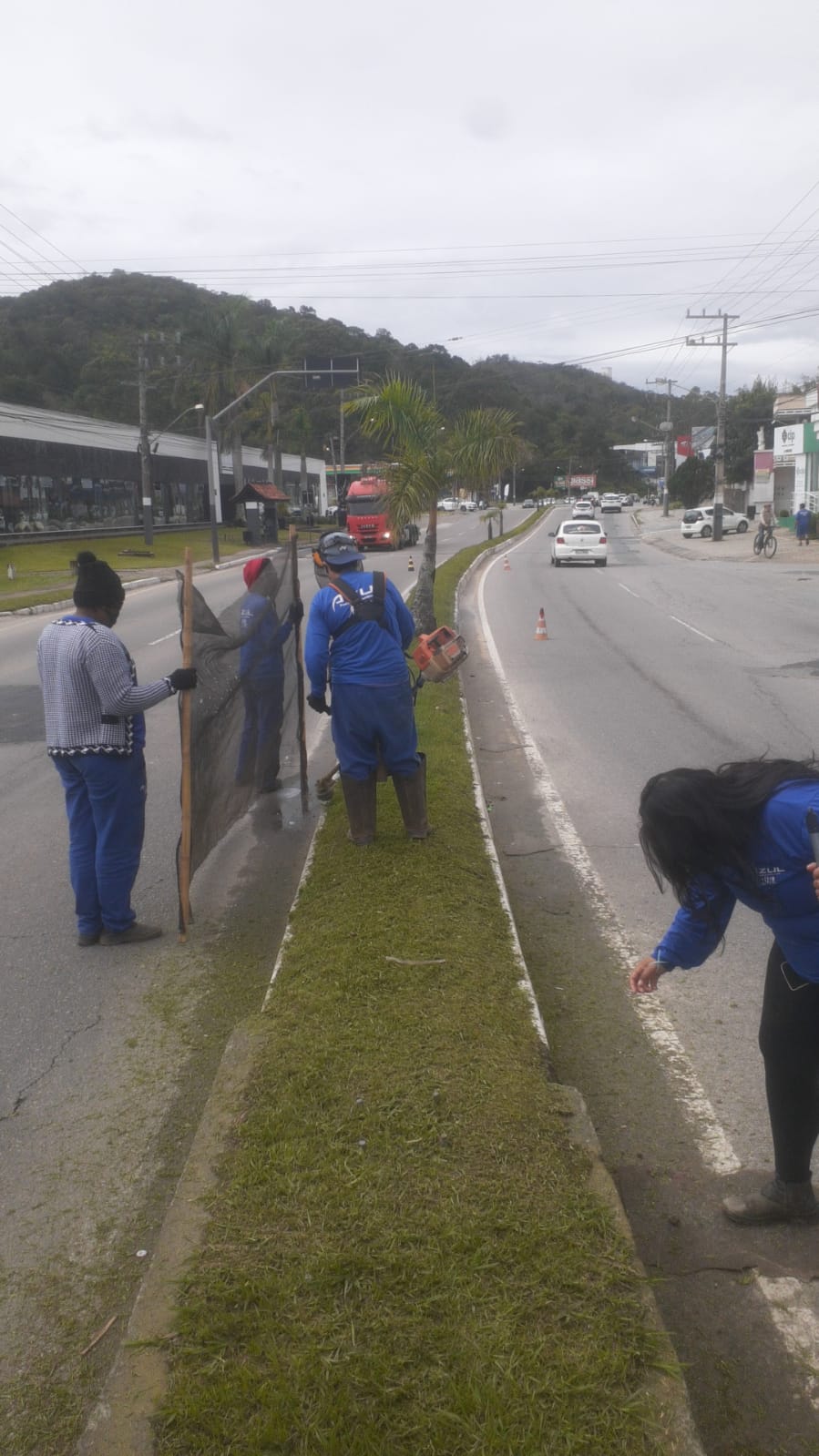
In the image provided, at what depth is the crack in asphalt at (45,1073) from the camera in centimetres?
396

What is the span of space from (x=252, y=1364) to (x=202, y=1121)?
115 cm

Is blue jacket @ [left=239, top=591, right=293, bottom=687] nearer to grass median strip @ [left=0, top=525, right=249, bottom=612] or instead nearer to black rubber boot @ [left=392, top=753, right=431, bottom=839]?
black rubber boot @ [left=392, top=753, right=431, bottom=839]

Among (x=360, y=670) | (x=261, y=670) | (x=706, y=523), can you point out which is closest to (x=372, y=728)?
(x=360, y=670)

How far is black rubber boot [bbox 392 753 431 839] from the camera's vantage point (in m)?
5.92

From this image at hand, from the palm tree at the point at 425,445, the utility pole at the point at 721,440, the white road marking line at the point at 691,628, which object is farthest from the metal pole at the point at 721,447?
the palm tree at the point at 425,445

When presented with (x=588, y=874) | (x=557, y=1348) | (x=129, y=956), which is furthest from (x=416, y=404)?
(x=557, y=1348)

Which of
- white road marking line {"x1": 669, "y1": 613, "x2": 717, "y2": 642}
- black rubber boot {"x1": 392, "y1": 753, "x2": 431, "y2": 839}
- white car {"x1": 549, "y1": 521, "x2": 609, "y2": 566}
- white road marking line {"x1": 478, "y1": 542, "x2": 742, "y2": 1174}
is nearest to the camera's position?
white road marking line {"x1": 478, "y1": 542, "x2": 742, "y2": 1174}

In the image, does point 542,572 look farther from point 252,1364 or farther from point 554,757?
point 252,1364

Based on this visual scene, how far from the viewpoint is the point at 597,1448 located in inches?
88.0

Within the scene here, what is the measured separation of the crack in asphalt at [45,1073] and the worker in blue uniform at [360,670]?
1.86m

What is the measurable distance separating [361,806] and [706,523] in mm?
49144

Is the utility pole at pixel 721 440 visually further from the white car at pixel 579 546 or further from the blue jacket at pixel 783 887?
the blue jacket at pixel 783 887

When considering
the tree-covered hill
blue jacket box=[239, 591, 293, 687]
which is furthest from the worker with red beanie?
the tree-covered hill

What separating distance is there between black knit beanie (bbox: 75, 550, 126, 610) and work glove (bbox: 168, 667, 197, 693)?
1.54 ft
